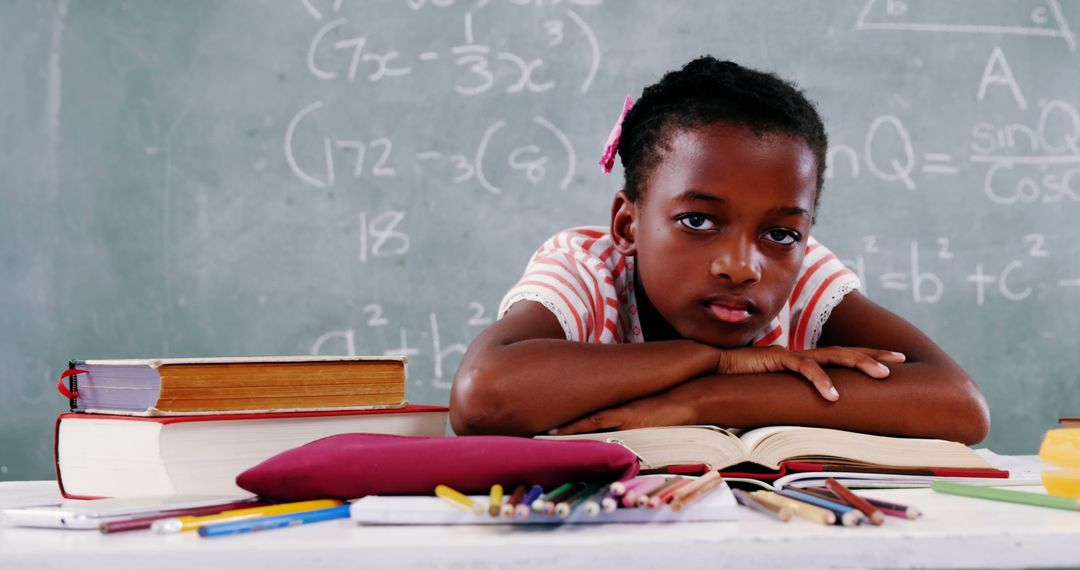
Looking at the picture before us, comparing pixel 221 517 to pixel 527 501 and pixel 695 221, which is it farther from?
pixel 695 221

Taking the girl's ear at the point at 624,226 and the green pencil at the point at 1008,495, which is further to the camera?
the girl's ear at the point at 624,226

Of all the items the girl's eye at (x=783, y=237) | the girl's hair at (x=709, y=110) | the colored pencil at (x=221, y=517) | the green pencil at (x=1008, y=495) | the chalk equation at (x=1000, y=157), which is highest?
the chalk equation at (x=1000, y=157)

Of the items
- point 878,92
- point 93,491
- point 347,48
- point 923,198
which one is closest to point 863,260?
point 923,198

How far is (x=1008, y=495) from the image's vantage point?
531 mm

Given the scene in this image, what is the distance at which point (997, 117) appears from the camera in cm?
230

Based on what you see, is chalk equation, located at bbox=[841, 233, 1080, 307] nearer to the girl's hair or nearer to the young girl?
the young girl

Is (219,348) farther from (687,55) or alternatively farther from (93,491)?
(93,491)

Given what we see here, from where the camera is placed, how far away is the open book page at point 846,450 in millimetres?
667

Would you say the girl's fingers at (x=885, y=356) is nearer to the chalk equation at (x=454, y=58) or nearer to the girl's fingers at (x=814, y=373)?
the girl's fingers at (x=814, y=373)

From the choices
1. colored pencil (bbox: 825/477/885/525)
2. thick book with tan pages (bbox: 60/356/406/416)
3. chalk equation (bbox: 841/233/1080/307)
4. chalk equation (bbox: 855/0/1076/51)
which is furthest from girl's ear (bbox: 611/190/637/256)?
chalk equation (bbox: 855/0/1076/51)

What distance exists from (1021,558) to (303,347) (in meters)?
1.93

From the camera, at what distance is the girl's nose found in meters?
0.96

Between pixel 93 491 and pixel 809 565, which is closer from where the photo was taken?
pixel 809 565

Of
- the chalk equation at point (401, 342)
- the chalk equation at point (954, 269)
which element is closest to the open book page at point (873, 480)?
the chalk equation at point (401, 342)
